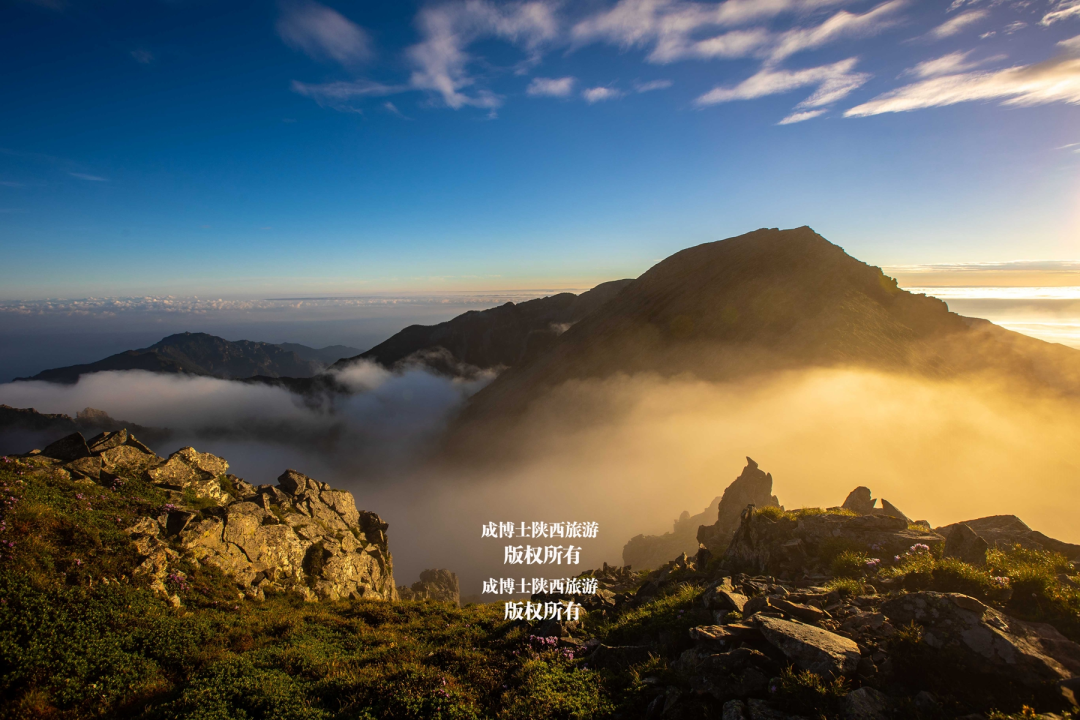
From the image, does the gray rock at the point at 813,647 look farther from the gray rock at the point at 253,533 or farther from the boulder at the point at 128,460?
the boulder at the point at 128,460

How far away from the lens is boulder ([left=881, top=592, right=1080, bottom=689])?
29.7 feet

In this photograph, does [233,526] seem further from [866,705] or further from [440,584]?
[440,584]

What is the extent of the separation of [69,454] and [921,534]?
147 ft

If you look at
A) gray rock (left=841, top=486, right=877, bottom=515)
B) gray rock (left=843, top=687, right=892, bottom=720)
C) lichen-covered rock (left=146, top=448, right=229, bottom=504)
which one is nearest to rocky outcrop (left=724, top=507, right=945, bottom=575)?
gray rock (left=843, top=687, right=892, bottom=720)

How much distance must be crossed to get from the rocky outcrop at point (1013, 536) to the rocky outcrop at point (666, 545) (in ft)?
245

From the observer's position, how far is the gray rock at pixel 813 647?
10.0 m

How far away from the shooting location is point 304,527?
95.7ft

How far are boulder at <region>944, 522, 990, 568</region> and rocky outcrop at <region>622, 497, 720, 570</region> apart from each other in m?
80.1

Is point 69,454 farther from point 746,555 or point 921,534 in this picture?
point 921,534

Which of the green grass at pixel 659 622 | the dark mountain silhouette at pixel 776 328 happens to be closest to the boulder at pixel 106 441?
the green grass at pixel 659 622

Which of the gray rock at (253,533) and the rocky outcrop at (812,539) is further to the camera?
the gray rock at (253,533)

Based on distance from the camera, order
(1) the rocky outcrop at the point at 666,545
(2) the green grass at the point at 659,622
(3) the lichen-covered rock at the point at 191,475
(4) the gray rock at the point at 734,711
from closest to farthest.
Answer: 1. (4) the gray rock at the point at 734,711
2. (2) the green grass at the point at 659,622
3. (3) the lichen-covered rock at the point at 191,475
4. (1) the rocky outcrop at the point at 666,545

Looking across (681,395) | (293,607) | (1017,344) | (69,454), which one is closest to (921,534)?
(293,607)

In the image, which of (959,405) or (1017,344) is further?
(1017,344)
